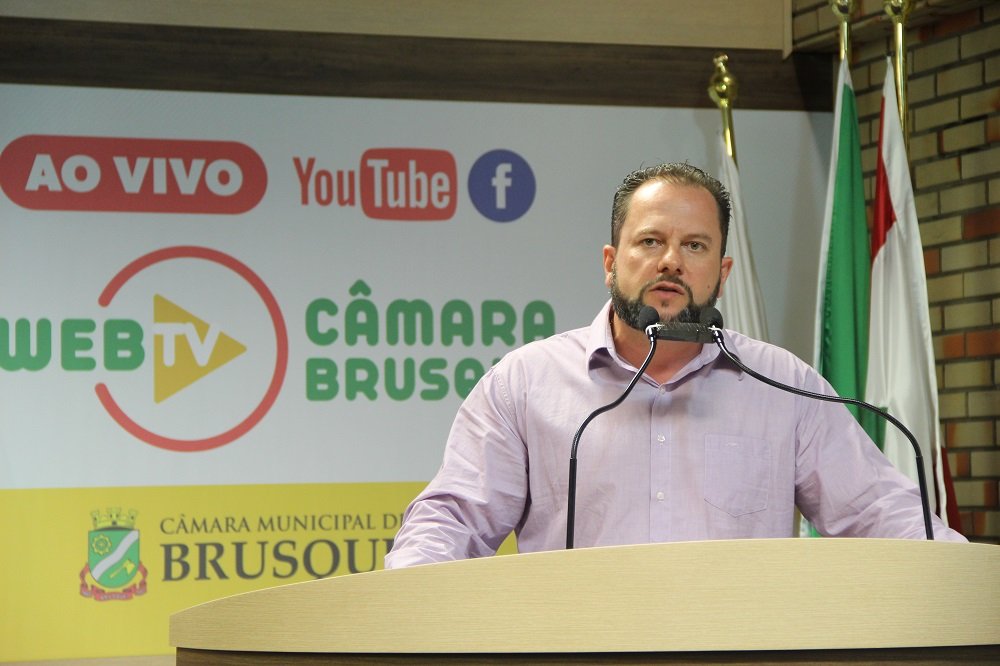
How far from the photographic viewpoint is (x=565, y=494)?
216cm

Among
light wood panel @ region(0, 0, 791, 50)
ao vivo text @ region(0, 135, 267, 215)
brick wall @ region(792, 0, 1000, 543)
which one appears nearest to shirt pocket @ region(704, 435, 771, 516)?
brick wall @ region(792, 0, 1000, 543)

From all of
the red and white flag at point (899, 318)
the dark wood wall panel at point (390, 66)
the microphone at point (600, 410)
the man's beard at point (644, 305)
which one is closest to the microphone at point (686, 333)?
the microphone at point (600, 410)

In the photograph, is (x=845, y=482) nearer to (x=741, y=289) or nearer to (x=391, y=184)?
(x=741, y=289)

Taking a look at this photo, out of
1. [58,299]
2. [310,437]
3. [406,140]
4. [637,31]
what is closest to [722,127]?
[637,31]

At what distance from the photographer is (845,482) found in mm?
2137

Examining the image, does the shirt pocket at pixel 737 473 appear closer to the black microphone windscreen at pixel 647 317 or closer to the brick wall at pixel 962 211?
the black microphone windscreen at pixel 647 317

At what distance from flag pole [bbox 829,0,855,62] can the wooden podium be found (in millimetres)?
2917

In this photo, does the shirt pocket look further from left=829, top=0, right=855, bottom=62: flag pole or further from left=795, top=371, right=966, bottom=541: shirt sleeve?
left=829, top=0, right=855, bottom=62: flag pole

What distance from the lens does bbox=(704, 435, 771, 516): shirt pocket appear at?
83.8 inches

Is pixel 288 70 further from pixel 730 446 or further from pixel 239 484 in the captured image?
pixel 730 446

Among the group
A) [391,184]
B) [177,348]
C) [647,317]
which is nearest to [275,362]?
[177,348]

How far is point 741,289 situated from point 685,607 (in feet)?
9.60

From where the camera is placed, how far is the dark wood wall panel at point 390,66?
12.8 feet

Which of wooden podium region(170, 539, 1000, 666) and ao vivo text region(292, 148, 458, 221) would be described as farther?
ao vivo text region(292, 148, 458, 221)
